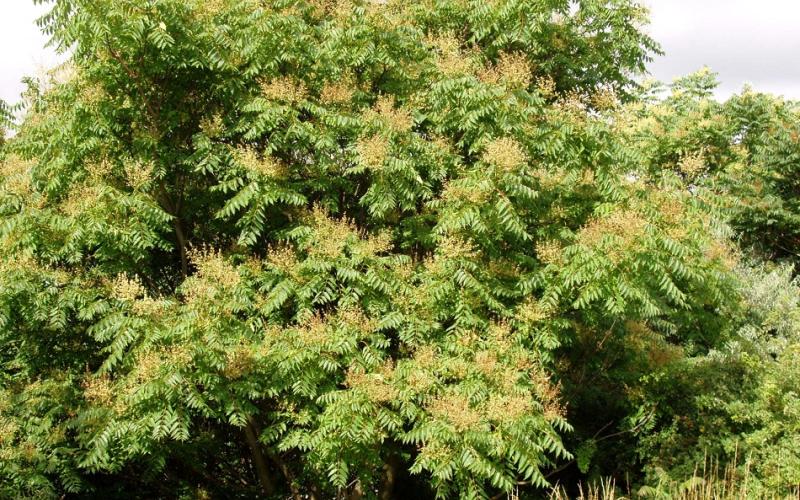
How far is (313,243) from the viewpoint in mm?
6434

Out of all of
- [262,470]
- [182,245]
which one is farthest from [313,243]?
[262,470]

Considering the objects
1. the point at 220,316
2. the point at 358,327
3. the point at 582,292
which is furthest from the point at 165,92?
the point at 582,292

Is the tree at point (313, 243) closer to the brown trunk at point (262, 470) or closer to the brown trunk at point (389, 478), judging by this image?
the brown trunk at point (262, 470)

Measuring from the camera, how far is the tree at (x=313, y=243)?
18.9 ft

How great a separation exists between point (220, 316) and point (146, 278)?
210cm

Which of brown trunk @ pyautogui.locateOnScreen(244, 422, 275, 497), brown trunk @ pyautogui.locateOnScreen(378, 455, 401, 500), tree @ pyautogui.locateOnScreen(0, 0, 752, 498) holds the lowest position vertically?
brown trunk @ pyautogui.locateOnScreen(378, 455, 401, 500)

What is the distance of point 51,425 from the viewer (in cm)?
611

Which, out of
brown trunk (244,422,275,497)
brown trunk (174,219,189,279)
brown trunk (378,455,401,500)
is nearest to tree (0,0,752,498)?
brown trunk (174,219,189,279)

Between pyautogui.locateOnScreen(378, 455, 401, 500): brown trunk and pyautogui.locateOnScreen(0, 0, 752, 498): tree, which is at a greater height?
pyautogui.locateOnScreen(0, 0, 752, 498): tree

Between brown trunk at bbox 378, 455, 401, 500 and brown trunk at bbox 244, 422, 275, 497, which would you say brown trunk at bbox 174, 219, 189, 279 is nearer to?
brown trunk at bbox 244, 422, 275, 497

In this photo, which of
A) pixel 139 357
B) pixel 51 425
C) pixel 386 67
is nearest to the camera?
pixel 139 357

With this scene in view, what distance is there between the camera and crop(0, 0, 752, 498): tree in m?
5.75

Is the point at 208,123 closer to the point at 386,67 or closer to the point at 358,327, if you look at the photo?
the point at 386,67

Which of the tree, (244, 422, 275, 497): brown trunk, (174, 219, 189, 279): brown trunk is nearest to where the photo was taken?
the tree
